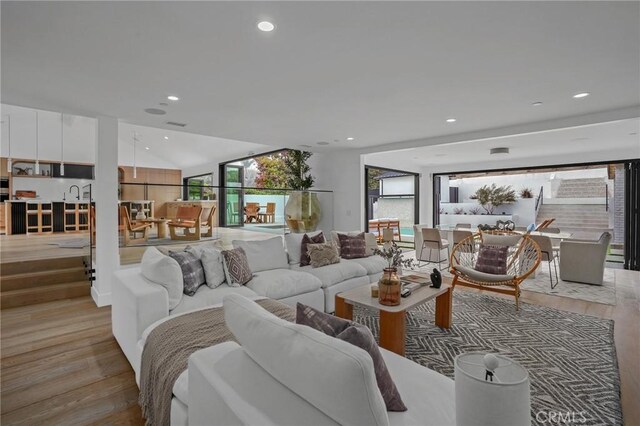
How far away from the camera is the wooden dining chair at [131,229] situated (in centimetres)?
566

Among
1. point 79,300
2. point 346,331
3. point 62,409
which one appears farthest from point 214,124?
point 346,331

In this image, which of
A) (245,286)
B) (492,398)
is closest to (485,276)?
(245,286)

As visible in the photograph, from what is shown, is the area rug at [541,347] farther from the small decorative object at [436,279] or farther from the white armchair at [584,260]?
the white armchair at [584,260]

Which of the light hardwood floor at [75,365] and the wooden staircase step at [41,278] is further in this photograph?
the wooden staircase step at [41,278]

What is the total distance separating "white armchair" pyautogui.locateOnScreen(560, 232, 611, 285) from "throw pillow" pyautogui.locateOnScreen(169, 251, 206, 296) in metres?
5.79

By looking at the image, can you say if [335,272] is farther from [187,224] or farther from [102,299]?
[187,224]

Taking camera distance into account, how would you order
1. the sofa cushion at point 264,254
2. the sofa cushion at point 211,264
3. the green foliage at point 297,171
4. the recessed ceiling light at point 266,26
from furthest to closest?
the green foliage at point 297,171, the sofa cushion at point 264,254, the sofa cushion at point 211,264, the recessed ceiling light at point 266,26

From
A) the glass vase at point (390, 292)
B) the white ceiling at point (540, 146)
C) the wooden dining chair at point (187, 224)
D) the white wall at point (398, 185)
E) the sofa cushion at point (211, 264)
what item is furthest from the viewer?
the white wall at point (398, 185)

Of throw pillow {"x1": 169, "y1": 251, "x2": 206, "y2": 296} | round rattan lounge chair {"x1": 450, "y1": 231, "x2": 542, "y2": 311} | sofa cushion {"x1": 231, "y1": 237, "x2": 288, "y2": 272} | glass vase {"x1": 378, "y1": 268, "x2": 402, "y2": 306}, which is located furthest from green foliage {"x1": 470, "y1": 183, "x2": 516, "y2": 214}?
throw pillow {"x1": 169, "y1": 251, "x2": 206, "y2": 296}

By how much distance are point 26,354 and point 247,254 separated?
2125mm

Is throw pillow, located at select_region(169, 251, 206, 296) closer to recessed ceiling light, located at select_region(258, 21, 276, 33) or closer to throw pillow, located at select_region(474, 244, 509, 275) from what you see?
recessed ceiling light, located at select_region(258, 21, 276, 33)

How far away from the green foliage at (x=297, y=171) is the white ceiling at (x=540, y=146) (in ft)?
4.84

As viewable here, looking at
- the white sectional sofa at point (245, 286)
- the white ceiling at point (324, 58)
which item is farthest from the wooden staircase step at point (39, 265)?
the white sectional sofa at point (245, 286)

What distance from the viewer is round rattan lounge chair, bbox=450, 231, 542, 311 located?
4.03 meters
